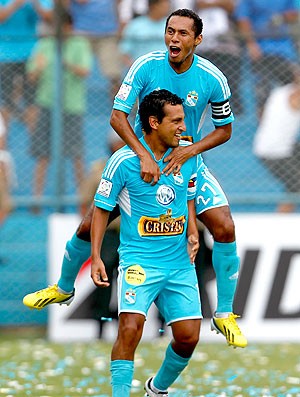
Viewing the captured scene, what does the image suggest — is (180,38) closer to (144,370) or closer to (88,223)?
(88,223)

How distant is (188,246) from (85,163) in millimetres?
4970

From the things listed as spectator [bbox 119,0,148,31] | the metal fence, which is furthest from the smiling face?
spectator [bbox 119,0,148,31]

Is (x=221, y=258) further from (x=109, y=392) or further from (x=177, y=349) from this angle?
(x=109, y=392)

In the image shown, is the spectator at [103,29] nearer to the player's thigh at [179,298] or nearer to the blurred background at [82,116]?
the blurred background at [82,116]

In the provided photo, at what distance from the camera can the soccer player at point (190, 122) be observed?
24.9 ft

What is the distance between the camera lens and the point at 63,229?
Result: 12.3 metres

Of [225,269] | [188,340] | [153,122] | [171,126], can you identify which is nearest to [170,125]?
[171,126]

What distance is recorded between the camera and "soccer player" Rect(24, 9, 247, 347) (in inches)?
298

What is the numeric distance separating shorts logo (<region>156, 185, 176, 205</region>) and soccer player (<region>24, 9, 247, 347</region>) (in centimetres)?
10

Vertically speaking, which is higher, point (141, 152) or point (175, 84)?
point (175, 84)

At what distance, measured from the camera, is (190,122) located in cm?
796

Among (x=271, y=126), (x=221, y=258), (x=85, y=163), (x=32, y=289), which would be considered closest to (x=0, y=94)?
(x=85, y=163)

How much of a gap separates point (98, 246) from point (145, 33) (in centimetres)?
566

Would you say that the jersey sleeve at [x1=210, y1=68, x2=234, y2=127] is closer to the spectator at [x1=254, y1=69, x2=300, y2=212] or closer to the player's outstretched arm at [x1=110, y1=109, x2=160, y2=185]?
the player's outstretched arm at [x1=110, y1=109, x2=160, y2=185]
